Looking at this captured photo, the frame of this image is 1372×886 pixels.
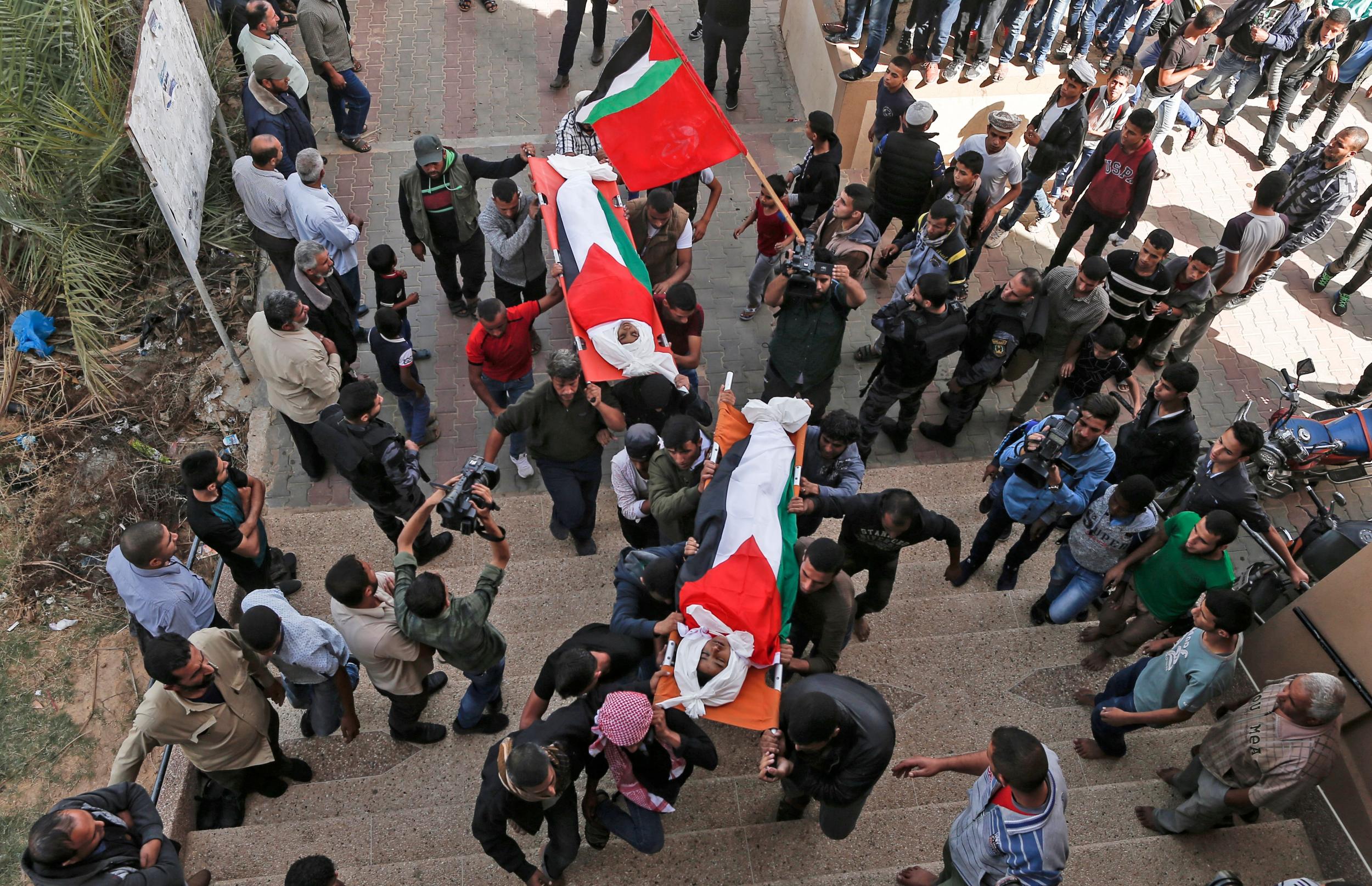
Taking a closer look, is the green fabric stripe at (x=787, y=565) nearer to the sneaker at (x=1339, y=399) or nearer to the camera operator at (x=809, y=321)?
the camera operator at (x=809, y=321)

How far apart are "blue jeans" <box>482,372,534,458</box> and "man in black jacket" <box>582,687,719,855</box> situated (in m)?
2.98

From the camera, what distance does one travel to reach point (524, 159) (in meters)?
7.23

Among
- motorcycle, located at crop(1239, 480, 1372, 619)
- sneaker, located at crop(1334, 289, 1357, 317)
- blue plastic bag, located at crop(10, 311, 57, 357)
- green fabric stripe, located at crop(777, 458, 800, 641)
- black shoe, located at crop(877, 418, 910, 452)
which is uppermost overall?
green fabric stripe, located at crop(777, 458, 800, 641)

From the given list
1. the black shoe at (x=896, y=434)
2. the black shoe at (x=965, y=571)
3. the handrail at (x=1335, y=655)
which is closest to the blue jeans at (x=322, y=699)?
the black shoe at (x=965, y=571)

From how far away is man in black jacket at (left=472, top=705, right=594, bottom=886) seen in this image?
3395 millimetres

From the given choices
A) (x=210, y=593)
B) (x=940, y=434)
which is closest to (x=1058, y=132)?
(x=940, y=434)

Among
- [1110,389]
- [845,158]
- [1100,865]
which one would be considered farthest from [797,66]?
[1100,865]

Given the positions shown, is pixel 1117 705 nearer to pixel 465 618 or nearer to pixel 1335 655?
pixel 1335 655

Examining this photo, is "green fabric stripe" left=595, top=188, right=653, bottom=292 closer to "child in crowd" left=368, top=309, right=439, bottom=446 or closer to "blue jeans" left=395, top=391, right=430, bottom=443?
"child in crowd" left=368, top=309, right=439, bottom=446

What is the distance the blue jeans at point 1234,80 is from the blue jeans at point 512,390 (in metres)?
8.52

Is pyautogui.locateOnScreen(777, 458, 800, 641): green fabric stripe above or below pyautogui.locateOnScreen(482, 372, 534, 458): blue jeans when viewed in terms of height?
above

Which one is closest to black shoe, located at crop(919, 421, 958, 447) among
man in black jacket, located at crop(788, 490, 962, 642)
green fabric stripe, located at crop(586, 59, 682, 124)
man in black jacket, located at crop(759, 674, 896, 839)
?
man in black jacket, located at crop(788, 490, 962, 642)

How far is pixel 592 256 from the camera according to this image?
6.39 m

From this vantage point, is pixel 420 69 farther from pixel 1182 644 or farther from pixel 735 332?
pixel 1182 644
